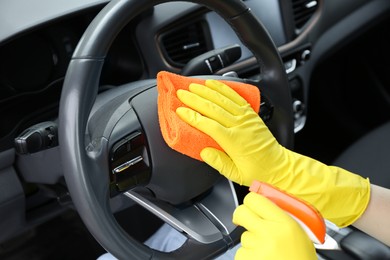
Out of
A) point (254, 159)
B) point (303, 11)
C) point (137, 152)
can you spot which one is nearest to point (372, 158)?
point (303, 11)

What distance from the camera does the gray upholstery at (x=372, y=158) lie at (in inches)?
46.9

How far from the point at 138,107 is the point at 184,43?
46 centimetres

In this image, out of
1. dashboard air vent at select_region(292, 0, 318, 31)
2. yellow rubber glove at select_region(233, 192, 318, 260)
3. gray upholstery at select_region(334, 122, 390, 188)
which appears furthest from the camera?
dashboard air vent at select_region(292, 0, 318, 31)

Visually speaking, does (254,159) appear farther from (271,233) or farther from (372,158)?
(372,158)

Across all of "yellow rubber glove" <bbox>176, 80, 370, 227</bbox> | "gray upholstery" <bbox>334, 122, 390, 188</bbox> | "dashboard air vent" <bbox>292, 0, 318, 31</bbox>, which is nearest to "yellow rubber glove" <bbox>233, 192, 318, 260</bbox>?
"yellow rubber glove" <bbox>176, 80, 370, 227</bbox>

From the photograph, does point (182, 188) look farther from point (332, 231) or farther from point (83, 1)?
point (83, 1)

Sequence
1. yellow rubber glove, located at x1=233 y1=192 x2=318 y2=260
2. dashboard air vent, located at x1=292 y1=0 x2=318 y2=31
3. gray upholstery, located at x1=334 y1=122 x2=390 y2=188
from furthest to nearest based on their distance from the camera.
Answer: dashboard air vent, located at x1=292 y1=0 x2=318 y2=31 → gray upholstery, located at x1=334 y1=122 x2=390 y2=188 → yellow rubber glove, located at x1=233 y1=192 x2=318 y2=260

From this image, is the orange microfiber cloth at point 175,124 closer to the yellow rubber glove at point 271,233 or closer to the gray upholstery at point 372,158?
the yellow rubber glove at point 271,233

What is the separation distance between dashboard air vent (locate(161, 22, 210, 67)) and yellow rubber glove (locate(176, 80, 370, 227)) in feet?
1.44

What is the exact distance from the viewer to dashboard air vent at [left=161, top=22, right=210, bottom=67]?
1.20 metres

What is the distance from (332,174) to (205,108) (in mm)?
248

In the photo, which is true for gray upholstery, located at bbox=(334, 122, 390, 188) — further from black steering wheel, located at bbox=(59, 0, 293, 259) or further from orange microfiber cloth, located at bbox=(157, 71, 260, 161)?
orange microfiber cloth, located at bbox=(157, 71, 260, 161)

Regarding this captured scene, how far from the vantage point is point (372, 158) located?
4.07 feet

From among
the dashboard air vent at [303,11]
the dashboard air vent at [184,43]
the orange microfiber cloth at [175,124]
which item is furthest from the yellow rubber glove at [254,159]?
the dashboard air vent at [303,11]
